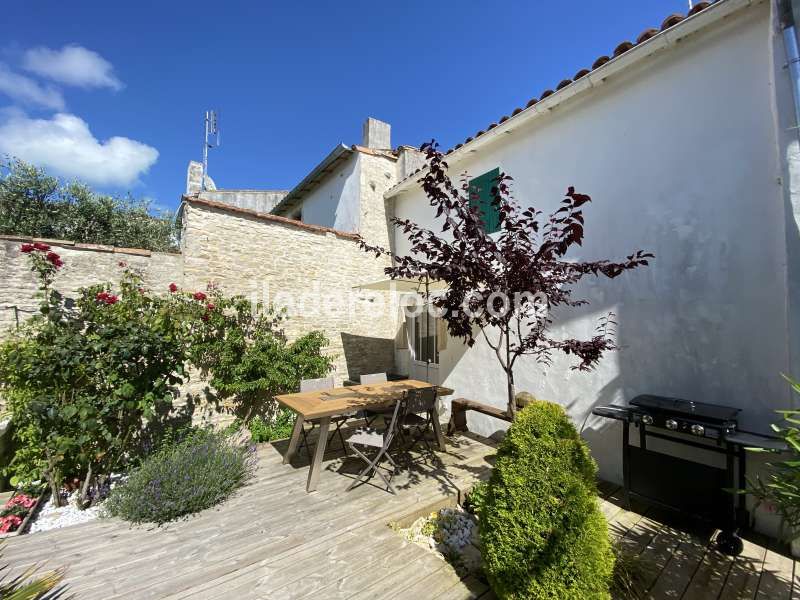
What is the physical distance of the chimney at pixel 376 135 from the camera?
11.5 m

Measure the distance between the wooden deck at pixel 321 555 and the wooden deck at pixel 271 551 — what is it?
12 mm

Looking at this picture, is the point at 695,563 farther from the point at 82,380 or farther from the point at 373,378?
the point at 82,380

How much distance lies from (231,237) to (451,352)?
575 centimetres

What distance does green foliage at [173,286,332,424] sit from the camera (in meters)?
6.47

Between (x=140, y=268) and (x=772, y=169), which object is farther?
(x=140, y=268)

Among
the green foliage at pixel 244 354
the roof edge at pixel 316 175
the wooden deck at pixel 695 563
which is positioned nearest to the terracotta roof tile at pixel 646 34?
the wooden deck at pixel 695 563

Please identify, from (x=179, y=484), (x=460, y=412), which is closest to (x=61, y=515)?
(x=179, y=484)

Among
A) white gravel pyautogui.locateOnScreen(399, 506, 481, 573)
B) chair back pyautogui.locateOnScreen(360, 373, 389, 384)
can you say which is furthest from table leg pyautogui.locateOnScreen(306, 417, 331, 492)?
chair back pyautogui.locateOnScreen(360, 373, 389, 384)

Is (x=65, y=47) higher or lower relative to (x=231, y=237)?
higher

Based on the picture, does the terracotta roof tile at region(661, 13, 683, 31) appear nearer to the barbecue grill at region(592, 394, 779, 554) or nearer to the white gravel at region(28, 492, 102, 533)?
the barbecue grill at region(592, 394, 779, 554)

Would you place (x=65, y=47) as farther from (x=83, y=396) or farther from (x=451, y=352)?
(x=451, y=352)

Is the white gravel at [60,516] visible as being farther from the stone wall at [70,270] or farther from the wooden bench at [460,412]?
the wooden bench at [460,412]

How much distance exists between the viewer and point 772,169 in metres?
3.62

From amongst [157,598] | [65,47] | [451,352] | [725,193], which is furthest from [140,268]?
[725,193]
